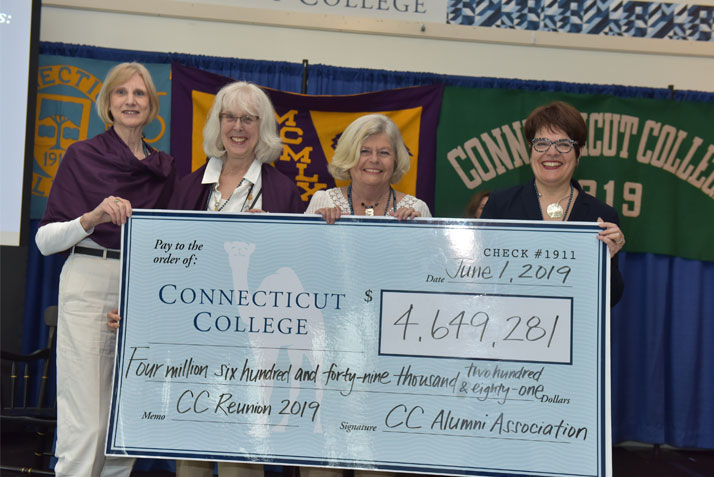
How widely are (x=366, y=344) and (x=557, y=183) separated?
0.90m

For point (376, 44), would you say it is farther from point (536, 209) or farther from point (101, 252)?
point (101, 252)

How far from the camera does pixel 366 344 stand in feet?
6.50

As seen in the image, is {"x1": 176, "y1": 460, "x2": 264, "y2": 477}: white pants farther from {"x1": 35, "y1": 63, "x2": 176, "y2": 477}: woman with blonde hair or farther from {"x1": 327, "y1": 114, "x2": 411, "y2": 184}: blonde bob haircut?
{"x1": 327, "y1": 114, "x2": 411, "y2": 184}: blonde bob haircut

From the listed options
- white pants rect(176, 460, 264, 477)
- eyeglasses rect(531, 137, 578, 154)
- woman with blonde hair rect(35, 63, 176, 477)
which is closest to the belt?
woman with blonde hair rect(35, 63, 176, 477)

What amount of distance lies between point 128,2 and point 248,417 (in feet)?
10.4

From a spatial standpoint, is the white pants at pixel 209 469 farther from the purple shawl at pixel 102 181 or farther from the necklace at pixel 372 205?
the necklace at pixel 372 205

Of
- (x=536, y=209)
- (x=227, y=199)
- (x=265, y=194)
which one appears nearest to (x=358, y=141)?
(x=265, y=194)

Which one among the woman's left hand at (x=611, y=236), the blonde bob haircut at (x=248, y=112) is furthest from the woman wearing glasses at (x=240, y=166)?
the woman's left hand at (x=611, y=236)

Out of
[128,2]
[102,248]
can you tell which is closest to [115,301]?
[102,248]

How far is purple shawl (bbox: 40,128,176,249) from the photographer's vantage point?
2.18m

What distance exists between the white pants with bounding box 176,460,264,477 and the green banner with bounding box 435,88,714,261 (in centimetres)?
218

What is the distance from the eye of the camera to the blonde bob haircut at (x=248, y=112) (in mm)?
2293

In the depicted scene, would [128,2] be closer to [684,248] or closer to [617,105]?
[617,105]

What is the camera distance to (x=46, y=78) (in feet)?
12.4
